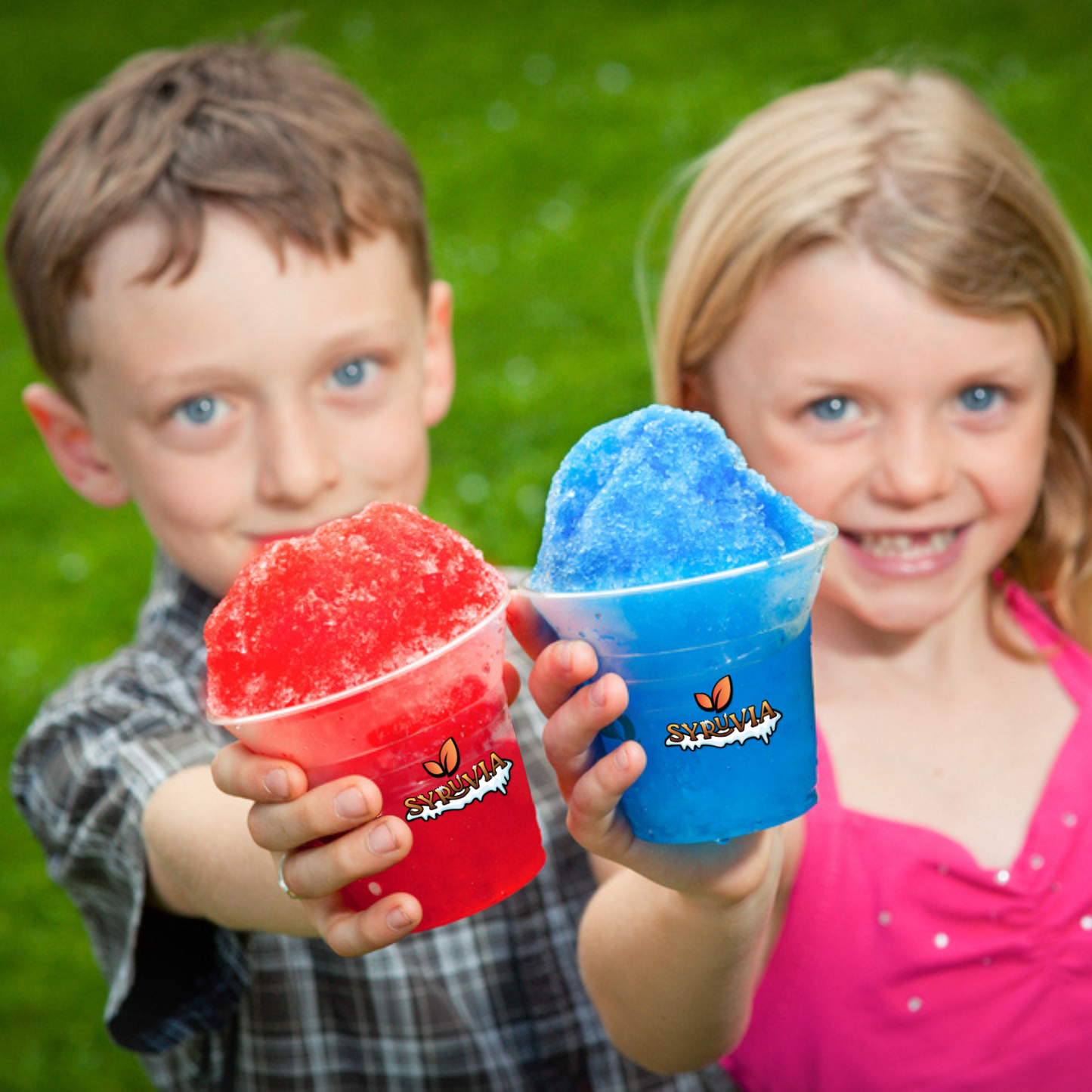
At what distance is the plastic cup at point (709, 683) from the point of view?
163 cm

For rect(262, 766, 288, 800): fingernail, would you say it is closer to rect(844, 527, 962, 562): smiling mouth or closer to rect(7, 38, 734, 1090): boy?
rect(7, 38, 734, 1090): boy

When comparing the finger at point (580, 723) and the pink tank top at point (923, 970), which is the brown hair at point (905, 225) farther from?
the finger at point (580, 723)

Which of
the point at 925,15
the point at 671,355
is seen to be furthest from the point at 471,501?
the point at 925,15

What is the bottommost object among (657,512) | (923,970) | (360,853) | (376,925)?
(923,970)

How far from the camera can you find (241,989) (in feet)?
8.55

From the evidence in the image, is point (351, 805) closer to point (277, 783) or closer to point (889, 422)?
point (277, 783)

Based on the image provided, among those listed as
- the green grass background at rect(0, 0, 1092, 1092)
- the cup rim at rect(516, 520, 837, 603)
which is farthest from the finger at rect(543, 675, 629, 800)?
the green grass background at rect(0, 0, 1092, 1092)

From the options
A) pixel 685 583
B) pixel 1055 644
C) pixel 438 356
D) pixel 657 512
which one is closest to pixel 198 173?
pixel 438 356

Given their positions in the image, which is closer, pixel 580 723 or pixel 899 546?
pixel 580 723

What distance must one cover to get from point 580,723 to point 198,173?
1614 millimetres

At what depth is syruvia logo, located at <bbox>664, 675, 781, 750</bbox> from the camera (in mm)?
1675

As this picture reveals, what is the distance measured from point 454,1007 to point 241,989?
44 centimetres

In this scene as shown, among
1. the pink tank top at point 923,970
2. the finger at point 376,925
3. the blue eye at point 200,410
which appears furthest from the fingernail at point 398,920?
the blue eye at point 200,410

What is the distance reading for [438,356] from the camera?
3.21m
